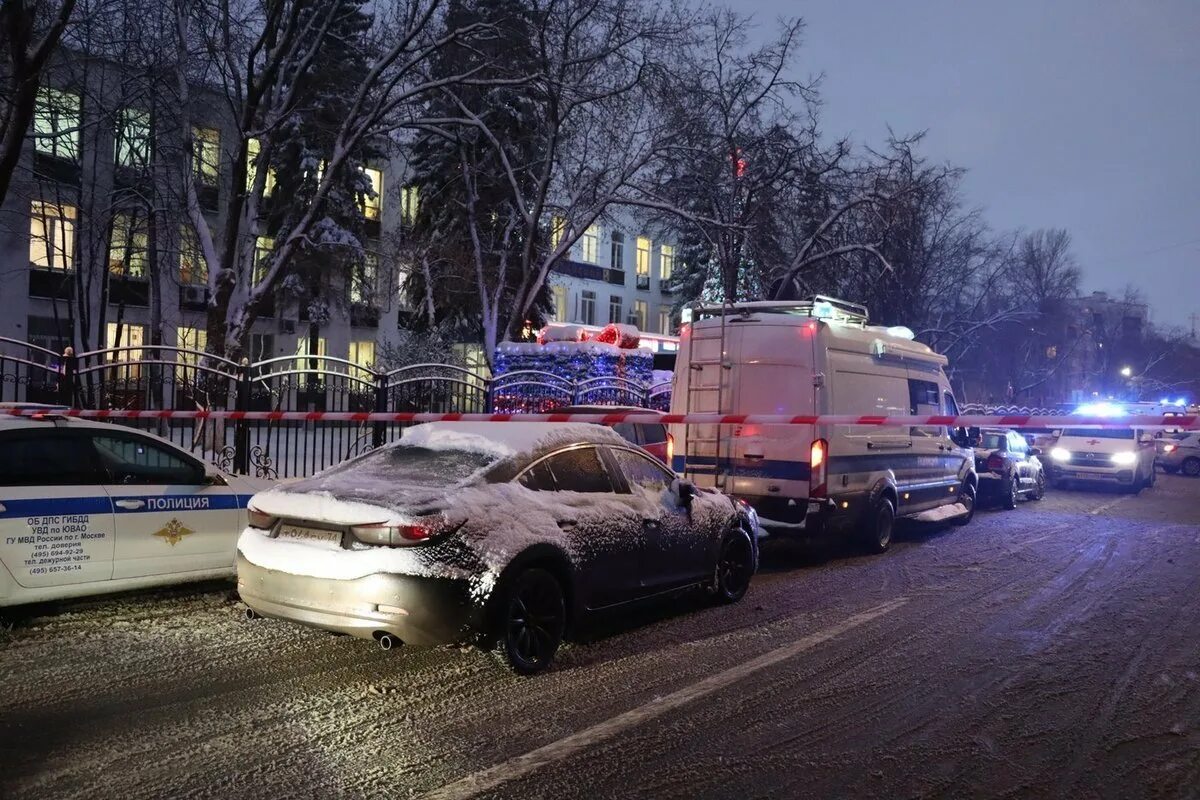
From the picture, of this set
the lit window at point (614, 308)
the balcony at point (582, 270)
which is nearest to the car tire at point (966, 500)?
the balcony at point (582, 270)

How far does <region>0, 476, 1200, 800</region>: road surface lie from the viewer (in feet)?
14.0

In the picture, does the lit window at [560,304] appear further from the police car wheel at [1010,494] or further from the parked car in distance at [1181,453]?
the police car wheel at [1010,494]

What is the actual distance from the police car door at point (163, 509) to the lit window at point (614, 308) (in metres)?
42.2

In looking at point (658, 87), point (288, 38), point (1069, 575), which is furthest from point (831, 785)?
point (658, 87)

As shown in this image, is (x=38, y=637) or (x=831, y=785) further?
(x=38, y=637)

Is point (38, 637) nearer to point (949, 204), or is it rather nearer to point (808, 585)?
point (808, 585)

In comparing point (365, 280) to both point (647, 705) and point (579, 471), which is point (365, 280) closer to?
point (579, 471)

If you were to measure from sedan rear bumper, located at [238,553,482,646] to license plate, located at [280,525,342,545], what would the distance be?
9.3 inches

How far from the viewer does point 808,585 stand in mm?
9125

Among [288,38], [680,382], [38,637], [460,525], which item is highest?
[288,38]

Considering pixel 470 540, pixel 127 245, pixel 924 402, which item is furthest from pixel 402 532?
pixel 127 245

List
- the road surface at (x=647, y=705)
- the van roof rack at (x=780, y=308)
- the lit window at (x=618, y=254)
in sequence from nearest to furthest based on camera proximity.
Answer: the road surface at (x=647, y=705) → the van roof rack at (x=780, y=308) → the lit window at (x=618, y=254)

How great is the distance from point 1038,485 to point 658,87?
11139 millimetres

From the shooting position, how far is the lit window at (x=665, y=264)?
5197 cm
